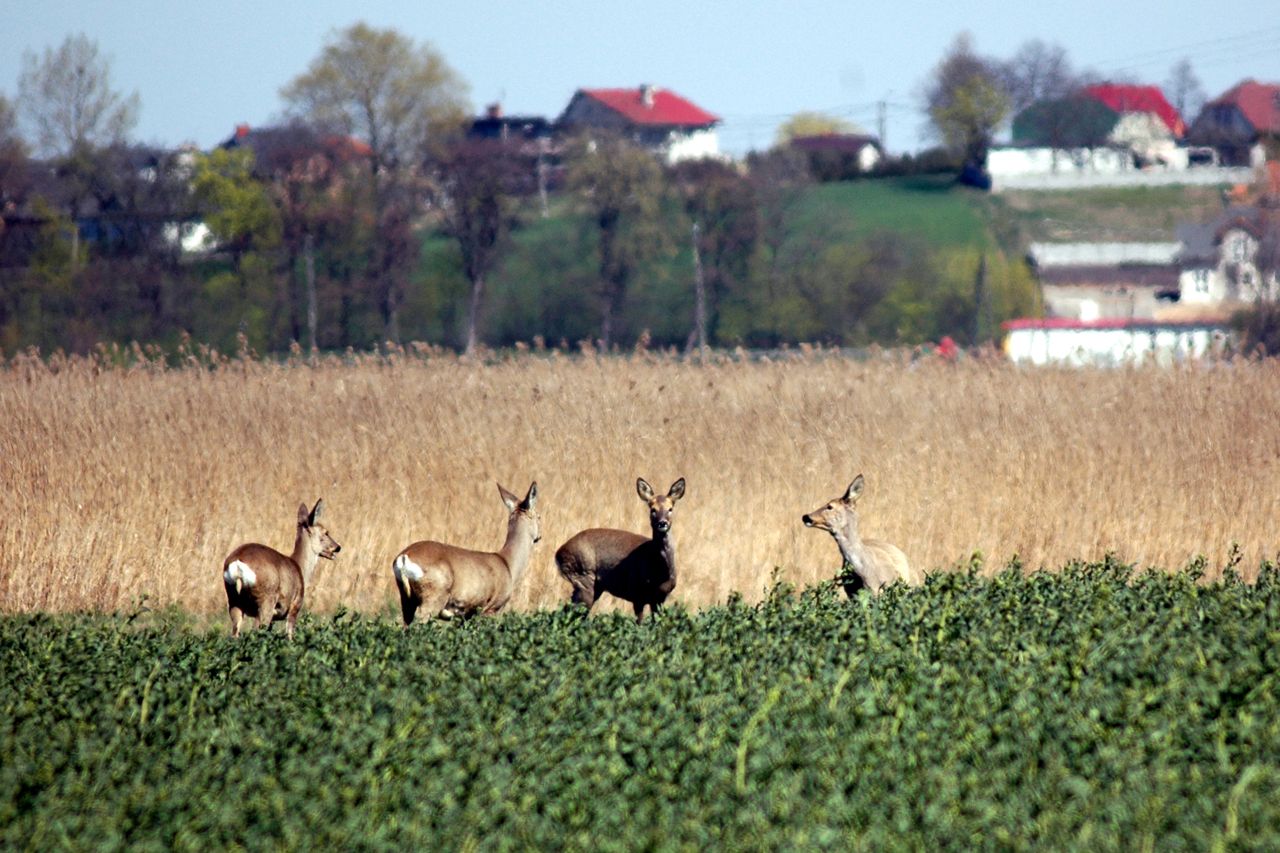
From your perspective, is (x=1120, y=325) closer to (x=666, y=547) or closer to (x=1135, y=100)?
(x=666, y=547)

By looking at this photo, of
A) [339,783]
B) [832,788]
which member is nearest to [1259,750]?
[832,788]

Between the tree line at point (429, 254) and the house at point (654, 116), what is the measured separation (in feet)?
124

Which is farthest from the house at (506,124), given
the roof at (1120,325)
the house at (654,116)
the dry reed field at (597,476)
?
the dry reed field at (597,476)

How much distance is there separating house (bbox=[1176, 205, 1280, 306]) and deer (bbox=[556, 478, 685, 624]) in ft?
179

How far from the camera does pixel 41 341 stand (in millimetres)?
48594

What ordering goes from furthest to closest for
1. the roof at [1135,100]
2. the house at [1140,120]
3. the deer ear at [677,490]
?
the roof at [1135,100], the house at [1140,120], the deer ear at [677,490]

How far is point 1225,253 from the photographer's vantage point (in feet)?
220

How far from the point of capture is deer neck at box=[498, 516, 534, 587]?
11.5 m

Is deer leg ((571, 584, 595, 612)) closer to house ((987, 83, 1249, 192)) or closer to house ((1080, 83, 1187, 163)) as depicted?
house ((987, 83, 1249, 192))

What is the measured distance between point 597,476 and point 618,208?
47.3 metres

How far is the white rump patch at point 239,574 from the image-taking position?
10.2 meters

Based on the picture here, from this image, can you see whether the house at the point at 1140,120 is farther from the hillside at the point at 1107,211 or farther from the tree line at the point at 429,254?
the tree line at the point at 429,254

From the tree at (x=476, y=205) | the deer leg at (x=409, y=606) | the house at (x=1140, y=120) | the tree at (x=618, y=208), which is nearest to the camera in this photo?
→ the deer leg at (x=409, y=606)

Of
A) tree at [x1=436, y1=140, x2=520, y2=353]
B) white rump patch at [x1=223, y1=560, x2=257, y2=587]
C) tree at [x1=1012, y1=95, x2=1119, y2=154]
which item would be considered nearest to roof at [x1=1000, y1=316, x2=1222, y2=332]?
tree at [x1=436, y1=140, x2=520, y2=353]
